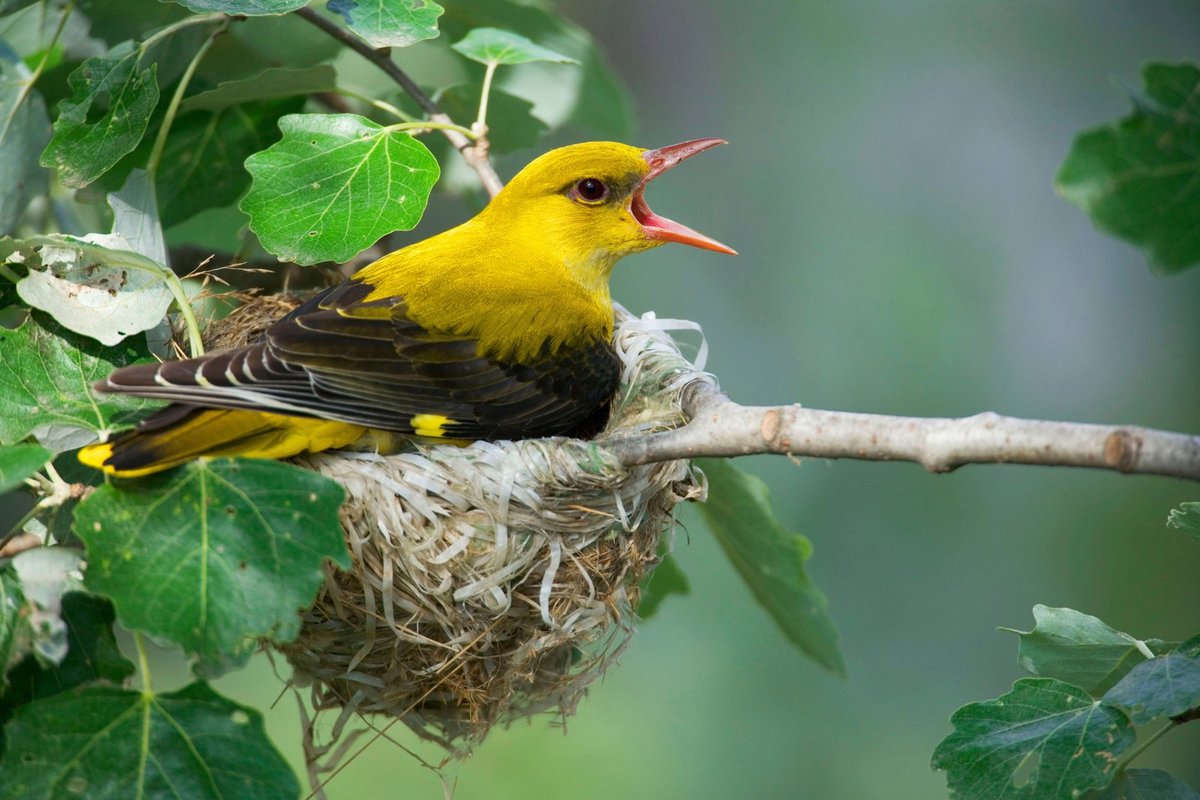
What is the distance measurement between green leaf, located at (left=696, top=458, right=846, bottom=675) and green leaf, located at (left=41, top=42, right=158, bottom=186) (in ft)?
5.23

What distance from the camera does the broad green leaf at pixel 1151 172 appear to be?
6.87 ft

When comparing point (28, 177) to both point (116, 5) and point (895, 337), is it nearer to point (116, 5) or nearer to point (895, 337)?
point (116, 5)

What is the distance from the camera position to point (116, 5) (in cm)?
295

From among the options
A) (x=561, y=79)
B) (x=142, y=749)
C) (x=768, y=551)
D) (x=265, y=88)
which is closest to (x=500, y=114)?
(x=561, y=79)

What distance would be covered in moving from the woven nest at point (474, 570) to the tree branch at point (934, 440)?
0.49 metres

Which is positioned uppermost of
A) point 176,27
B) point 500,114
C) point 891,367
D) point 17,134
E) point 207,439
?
point 176,27

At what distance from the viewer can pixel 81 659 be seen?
1.82 m

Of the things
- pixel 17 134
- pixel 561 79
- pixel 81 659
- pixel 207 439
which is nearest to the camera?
pixel 81 659

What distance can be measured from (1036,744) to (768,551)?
1096mm

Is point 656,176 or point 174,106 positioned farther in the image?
point 656,176

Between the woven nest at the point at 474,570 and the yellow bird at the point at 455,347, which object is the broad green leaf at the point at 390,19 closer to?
the yellow bird at the point at 455,347

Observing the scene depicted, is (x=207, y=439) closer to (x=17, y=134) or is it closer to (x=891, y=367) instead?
(x=17, y=134)

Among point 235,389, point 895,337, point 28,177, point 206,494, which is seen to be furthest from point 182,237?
point 895,337

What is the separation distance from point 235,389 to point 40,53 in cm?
133
